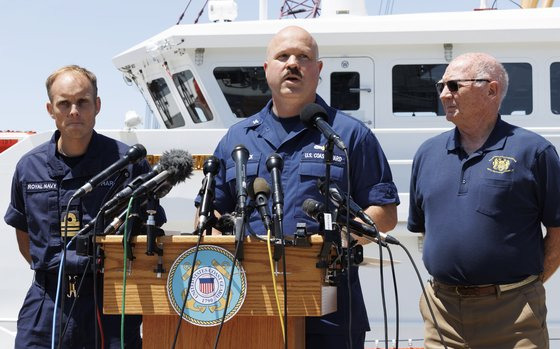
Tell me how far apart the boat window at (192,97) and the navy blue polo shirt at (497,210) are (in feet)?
13.3

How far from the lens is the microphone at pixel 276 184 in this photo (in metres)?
2.64

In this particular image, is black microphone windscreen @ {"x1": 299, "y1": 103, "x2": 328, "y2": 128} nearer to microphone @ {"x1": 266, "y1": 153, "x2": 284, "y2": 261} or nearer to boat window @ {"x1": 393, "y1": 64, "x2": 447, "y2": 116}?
microphone @ {"x1": 266, "y1": 153, "x2": 284, "y2": 261}

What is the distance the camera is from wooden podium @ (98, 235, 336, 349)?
275cm

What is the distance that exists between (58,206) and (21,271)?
303cm

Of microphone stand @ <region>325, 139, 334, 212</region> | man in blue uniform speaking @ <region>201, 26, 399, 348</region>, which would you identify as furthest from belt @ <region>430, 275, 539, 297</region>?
microphone stand @ <region>325, 139, 334, 212</region>

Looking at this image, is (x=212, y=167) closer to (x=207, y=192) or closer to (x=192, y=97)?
(x=207, y=192)

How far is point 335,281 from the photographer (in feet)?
9.38

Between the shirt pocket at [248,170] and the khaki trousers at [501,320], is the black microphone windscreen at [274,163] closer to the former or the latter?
the shirt pocket at [248,170]

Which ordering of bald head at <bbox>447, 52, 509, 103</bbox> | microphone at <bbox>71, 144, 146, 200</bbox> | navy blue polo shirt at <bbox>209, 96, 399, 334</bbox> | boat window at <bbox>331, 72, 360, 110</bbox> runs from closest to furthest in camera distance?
microphone at <bbox>71, 144, 146, 200</bbox> → navy blue polo shirt at <bbox>209, 96, 399, 334</bbox> → bald head at <bbox>447, 52, 509, 103</bbox> → boat window at <bbox>331, 72, 360, 110</bbox>

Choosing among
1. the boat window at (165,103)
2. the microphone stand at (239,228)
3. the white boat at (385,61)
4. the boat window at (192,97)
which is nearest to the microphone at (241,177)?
the microphone stand at (239,228)

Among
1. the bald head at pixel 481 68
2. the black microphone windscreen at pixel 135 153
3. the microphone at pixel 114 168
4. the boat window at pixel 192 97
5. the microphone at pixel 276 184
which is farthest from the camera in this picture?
the boat window at pixel 192 97

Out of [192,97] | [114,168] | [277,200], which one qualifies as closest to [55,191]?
[114,168]

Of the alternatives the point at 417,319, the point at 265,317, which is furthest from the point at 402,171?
the point at 265,317

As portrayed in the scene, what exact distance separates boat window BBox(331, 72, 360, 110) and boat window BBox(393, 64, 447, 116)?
337 millimetres
